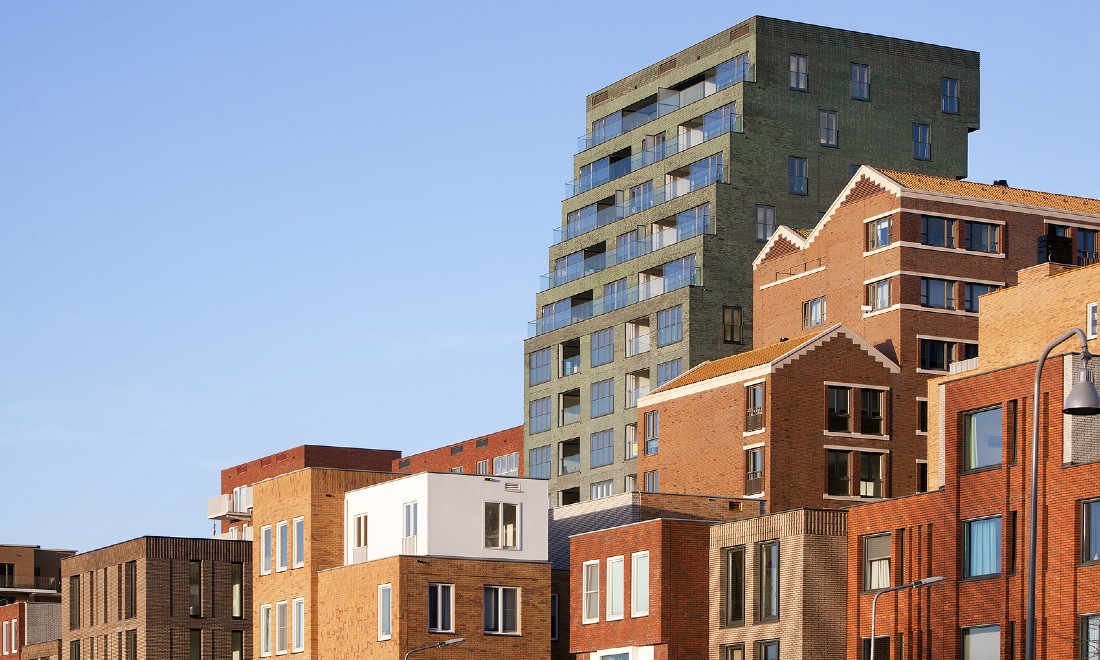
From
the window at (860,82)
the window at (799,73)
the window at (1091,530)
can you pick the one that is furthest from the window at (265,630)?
the window at (860,82)

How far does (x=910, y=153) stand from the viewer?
134 m

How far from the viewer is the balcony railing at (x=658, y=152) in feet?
429

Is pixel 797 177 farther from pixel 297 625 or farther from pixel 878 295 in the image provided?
pixel 297 625

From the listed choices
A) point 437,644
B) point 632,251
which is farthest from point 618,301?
point 437,644

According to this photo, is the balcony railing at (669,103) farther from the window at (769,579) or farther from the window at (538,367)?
the window at (769,579)

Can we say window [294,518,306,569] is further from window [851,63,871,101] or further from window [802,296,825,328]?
window [851,63,871,101]

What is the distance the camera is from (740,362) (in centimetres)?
10581

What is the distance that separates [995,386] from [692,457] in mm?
42945

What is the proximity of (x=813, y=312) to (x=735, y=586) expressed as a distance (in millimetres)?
38733

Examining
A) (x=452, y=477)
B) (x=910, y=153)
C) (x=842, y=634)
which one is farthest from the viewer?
(x=910, y=153)

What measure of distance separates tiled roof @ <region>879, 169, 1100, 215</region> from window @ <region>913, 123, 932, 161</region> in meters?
24.6

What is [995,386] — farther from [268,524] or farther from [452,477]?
[268,524]

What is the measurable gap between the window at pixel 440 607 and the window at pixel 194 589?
22992 millimetres

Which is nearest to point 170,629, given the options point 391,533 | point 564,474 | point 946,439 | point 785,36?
point 391,533
